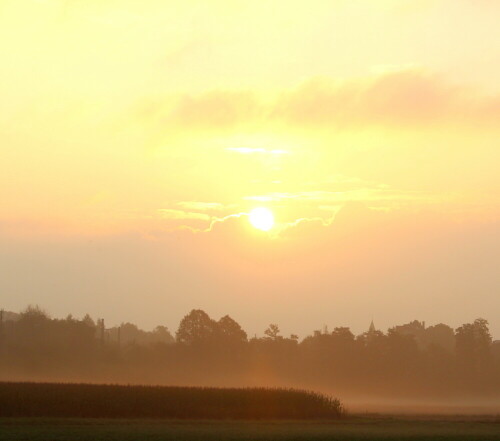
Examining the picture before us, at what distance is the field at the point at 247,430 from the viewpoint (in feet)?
161

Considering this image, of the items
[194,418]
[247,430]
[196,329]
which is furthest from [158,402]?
[196,329]

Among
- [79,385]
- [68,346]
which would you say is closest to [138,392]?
[79,385]

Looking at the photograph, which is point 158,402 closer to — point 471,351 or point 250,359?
point 250,359

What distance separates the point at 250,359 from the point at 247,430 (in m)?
124

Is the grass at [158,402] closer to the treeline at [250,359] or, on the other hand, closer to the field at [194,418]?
the field at [194,418]

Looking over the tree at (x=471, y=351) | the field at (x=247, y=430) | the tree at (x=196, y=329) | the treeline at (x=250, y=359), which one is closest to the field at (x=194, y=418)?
the field at (x=247, y=430)

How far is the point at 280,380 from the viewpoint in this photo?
180 metres

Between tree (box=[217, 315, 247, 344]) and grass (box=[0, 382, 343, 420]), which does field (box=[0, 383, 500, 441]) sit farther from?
tree (box=[217, 315, 247, 344])

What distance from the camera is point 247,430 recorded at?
2269 inches

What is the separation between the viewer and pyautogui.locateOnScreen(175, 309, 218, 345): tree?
17362cm

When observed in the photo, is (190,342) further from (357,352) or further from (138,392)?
(138,392)

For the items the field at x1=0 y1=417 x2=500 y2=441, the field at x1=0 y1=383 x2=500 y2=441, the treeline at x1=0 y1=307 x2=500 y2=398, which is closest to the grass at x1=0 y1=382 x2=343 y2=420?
the field at x1=0 y1=383 x2=500 y2=441

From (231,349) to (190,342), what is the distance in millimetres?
8404

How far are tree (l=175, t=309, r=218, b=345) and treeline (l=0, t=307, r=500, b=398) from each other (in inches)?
7.5
